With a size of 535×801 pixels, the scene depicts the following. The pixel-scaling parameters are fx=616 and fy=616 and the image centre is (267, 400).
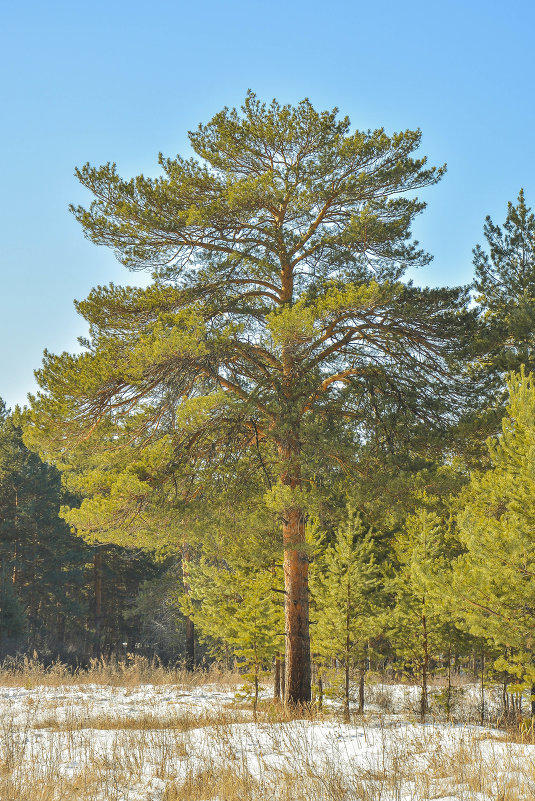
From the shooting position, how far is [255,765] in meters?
5.96

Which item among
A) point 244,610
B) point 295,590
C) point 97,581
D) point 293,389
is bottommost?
point 97,581

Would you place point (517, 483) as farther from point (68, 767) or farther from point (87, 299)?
point (87, 299)

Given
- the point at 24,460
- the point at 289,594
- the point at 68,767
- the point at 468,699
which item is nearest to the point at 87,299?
the point at 289,594

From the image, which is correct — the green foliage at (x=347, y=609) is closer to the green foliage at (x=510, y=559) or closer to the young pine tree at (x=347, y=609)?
the young pine tree at (x=347, y=609)

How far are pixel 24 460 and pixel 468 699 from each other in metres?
21.8

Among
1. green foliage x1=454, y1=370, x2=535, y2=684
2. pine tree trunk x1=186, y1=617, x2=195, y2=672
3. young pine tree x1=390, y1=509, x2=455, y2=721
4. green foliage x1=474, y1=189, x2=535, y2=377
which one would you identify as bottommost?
pine tree trunk x1=186, y1=617, x2=195, y2=672

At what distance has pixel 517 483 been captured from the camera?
28.0ft

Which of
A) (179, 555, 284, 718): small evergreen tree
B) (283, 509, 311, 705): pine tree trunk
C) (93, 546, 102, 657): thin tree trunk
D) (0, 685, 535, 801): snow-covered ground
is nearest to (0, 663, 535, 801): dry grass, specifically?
(0, 685, 535, 801): snow-covered ground

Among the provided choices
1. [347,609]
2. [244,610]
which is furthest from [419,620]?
[244,610]

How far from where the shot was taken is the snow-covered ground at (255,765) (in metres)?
4.94

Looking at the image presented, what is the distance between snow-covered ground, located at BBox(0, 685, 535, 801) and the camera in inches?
194

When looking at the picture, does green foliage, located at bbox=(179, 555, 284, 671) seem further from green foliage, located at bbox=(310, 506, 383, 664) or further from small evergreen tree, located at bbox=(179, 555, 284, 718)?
green foliage, located at bbox=(310, 506, 383, 664)

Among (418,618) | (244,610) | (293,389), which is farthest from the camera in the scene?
(418,618)

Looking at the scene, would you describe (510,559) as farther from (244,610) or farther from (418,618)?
(418,618)
